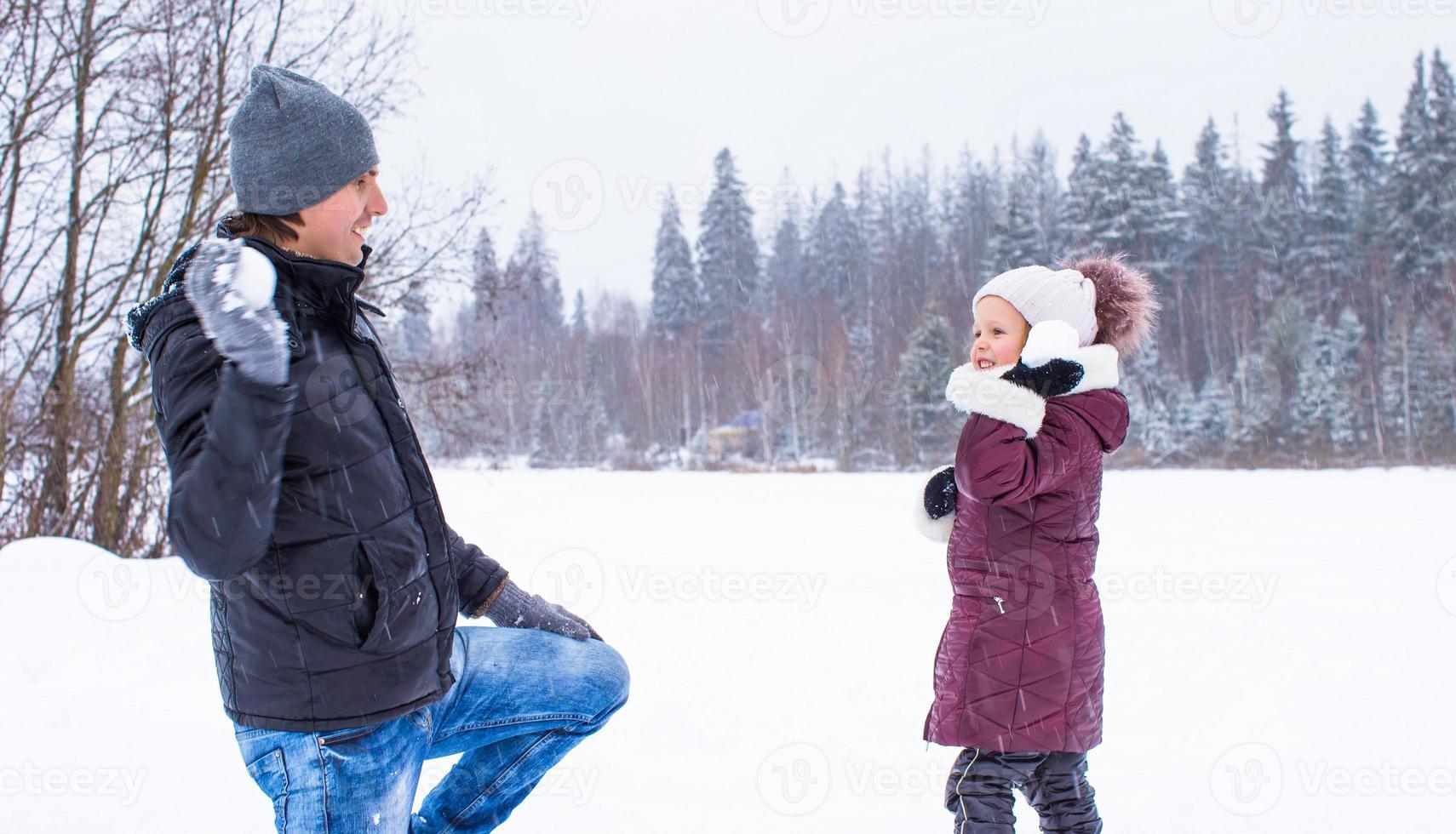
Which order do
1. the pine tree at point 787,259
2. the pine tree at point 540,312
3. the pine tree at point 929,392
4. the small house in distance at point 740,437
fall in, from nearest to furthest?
1. the pine tree at point 929,392
2. the small house in distance at point 740,437
3. the pine tree at point 540,312
4. the pine tree at point 787,259

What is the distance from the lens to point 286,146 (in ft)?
5.48

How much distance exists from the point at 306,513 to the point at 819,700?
3.47 metres

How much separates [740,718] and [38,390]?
8869 millimetres

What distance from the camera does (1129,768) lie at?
3.62m

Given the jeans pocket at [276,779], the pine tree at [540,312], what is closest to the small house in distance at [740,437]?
the pine tree at [540,312]

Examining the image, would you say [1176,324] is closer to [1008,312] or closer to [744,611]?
[744,611]

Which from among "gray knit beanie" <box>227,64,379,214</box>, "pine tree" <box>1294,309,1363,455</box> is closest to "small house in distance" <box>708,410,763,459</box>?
"pine tree" <box>1294,309,1363,455</box>

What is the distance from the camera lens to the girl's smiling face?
8.43ft

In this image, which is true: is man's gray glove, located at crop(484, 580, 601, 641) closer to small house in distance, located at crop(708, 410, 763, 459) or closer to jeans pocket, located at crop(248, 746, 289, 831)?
jeans pocket, located at crop(248, 746, 289, 831)

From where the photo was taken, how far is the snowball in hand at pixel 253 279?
4.54ft

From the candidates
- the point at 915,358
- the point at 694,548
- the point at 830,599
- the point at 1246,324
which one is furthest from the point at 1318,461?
the point at 830,599

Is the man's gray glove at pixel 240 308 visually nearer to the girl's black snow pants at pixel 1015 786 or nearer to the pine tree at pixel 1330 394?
the girl's black snow pants at pixel 1015 786

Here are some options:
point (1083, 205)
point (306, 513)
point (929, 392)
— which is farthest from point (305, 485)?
point (1083, 205)

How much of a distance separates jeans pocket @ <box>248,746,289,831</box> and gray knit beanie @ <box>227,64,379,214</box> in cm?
98
